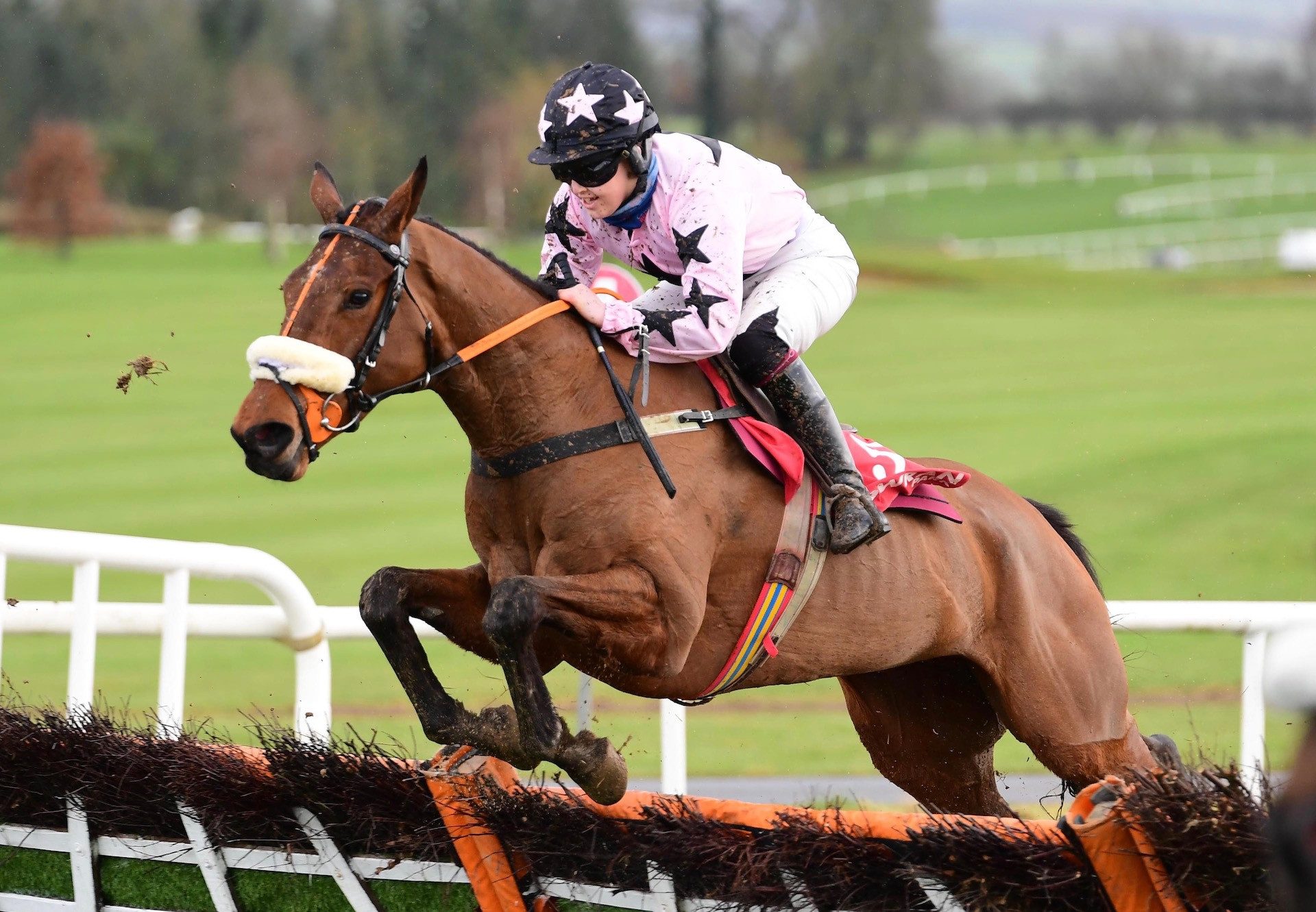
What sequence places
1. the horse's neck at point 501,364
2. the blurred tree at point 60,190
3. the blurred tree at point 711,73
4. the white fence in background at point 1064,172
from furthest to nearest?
the white fence in background at point 1064,172 → the blurred tree at point 711,73 → the blurred tree at point 60,190 → the horse's neck at point 501,364

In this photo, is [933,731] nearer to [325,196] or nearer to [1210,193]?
[325,196]

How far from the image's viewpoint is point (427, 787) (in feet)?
12.0

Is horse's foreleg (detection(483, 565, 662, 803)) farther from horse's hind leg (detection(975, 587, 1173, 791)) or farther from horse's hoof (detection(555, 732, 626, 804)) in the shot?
horse's hind leg (detection(975, 587, 1173, 791))

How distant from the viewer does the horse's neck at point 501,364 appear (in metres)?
3.59

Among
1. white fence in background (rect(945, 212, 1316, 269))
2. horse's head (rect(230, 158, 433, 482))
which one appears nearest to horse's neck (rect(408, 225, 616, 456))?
horse's head (rect(230, 158, 433, 482))

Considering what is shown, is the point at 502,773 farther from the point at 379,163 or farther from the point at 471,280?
the point at 379,163

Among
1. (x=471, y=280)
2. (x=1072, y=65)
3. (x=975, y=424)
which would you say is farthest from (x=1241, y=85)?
(x=471, y=280)

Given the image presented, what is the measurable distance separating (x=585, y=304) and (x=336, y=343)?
0.69 m

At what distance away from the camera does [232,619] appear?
15.0 ft

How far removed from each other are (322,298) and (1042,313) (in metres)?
31.2

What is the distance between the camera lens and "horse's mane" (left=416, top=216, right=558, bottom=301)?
12.0 feet

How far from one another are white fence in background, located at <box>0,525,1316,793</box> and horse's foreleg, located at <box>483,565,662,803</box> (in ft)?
2.20

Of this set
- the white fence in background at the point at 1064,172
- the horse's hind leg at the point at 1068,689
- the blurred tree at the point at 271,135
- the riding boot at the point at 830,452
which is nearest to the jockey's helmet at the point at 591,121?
the riding boot at the point at 830,452

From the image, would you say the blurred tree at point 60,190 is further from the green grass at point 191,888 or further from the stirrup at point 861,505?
the stirrup at point 861,505
